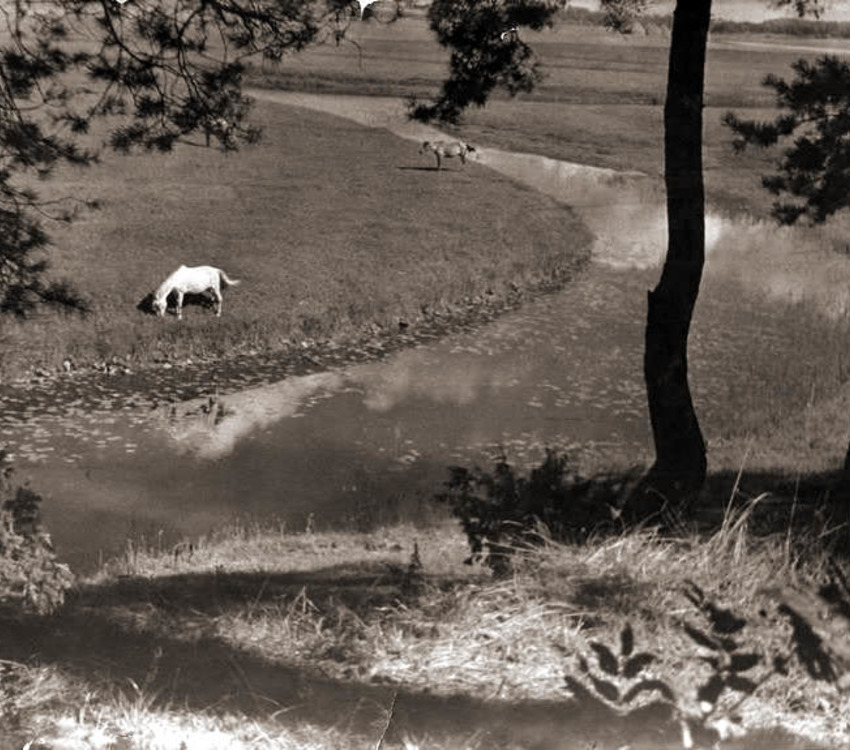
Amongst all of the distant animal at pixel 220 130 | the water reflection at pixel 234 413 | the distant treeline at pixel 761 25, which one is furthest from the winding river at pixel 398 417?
the distant animal at pixel 220 130

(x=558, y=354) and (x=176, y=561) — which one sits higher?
(x=558, y=354)

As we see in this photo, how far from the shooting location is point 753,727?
3.12 meters

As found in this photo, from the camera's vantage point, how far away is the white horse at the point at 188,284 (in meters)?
3.21

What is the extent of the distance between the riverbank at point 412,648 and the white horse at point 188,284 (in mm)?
611

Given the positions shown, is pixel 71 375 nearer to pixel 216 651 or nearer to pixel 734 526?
pixel 216 651

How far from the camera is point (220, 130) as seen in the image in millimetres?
3258

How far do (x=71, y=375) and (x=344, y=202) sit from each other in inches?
33.4

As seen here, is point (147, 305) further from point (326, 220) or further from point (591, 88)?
point (591, 88)

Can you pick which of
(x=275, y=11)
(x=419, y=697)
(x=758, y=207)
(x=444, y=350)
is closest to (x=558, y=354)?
(x=444, y=350)

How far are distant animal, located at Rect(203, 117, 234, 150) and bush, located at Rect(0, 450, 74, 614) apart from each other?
3.26 feet

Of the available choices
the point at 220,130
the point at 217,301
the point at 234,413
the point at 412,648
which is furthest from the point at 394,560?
the point at 220,130

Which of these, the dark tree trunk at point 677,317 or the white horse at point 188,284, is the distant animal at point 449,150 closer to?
the dark tree trunk at point 677,317

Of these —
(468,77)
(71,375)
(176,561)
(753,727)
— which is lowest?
(753,727)

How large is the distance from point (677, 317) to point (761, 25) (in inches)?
29.3
